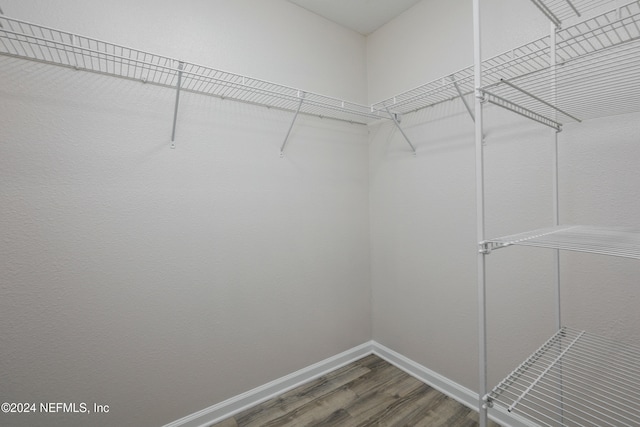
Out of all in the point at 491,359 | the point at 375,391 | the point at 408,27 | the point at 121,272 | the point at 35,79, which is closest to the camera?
the point at 35,79

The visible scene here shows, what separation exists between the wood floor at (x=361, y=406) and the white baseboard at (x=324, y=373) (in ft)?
0.11

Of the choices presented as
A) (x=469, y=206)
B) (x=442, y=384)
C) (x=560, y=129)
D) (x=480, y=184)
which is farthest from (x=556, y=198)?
(x=442, y=384)

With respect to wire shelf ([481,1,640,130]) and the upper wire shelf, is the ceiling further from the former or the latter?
wire shelf ([481,1,640,130])

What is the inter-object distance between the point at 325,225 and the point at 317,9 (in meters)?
1.44

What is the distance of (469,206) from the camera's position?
1.65 m

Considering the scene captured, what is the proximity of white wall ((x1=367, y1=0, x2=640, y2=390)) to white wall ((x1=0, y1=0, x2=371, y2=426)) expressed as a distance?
0.35 m

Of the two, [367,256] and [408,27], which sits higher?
[408,27]

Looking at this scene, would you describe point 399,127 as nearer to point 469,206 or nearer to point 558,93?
point 469,206

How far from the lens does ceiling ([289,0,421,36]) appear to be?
1.86 metres

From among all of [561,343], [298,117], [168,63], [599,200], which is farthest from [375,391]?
[168,63]

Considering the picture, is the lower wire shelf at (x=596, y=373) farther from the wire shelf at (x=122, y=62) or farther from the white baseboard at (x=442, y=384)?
the wire shelf at (x=122, y=62)

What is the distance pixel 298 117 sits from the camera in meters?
1.88

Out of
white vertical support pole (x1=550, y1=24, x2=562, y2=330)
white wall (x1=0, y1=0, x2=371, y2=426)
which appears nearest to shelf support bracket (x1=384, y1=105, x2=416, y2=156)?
white wall (x1=0, y1=0, x2=371, y2=426)

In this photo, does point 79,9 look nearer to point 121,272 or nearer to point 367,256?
point 121,272
